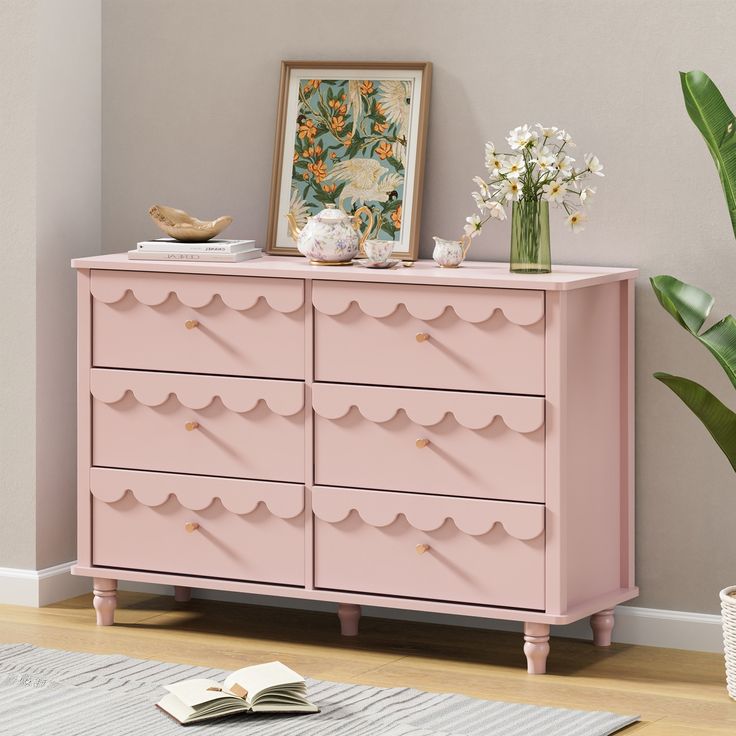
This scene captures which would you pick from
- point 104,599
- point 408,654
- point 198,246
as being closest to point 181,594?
point 104,599

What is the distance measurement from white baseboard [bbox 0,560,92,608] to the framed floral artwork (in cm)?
108

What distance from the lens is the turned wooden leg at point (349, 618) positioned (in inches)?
151

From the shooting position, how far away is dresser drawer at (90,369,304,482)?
3678 millimetres

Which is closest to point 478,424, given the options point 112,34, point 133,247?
point 133,247

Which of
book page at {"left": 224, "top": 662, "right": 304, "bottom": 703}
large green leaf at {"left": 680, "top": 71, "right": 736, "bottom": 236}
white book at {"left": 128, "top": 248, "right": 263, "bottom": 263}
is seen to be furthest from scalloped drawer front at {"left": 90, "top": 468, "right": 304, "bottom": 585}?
large green leaf at {"left": 680, "top": 71, "right": 736, "bottom": 236}

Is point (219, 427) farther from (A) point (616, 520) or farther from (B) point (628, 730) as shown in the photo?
(B) point (628, 730)

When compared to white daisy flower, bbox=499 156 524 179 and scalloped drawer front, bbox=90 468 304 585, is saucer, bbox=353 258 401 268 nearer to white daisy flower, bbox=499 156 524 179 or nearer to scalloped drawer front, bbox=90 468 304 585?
white daisy flower, bbox=499 156 524 179

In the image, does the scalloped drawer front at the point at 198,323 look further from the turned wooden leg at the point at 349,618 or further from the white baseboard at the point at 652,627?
the white baseboard at the point at 652,627

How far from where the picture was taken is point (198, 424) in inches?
148

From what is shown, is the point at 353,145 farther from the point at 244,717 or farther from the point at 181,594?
the point at 244,717

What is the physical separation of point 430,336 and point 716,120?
79 centimetres

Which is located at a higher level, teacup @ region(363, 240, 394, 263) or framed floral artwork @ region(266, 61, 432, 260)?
framed floral artwork @ region(266, 61, 432, 260)

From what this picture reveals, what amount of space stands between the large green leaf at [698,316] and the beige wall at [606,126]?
29cm

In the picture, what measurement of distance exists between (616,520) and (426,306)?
2.39ft
